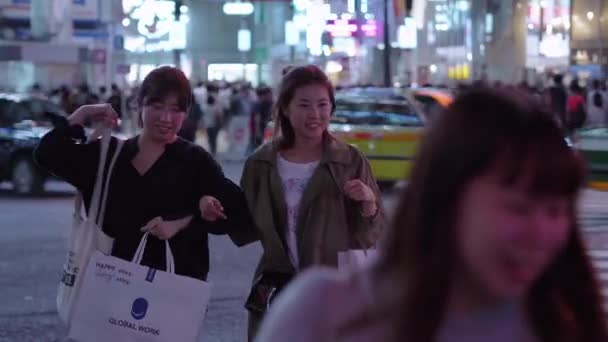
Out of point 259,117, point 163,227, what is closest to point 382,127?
point 259,117

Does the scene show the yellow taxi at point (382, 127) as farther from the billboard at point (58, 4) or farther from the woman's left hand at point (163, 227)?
the billboard at point (58, 4)

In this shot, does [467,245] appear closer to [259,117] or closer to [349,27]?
[349,27]

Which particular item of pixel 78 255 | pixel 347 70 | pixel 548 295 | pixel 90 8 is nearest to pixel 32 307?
pixel 78 255

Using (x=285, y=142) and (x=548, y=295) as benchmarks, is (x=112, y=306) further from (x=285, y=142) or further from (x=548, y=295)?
(x=548, y=295)

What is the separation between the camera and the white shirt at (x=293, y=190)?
4.95m

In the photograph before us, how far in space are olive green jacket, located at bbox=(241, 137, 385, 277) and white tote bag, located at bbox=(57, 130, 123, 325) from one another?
52 centimetres

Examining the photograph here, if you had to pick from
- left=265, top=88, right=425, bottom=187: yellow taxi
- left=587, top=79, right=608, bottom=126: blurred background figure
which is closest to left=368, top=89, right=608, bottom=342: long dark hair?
left=265, top=88, right=425, bottom=187: yellow taxi

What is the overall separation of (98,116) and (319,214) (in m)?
0.88

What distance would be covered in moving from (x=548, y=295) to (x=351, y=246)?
281cm

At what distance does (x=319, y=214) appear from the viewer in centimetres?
488

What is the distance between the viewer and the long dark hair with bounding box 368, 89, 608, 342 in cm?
191

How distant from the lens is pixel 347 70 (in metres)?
40.0

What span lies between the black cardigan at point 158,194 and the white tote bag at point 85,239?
0.10 feet

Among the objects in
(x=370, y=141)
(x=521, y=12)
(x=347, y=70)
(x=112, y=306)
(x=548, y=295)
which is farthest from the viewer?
(x=521, y=12)
